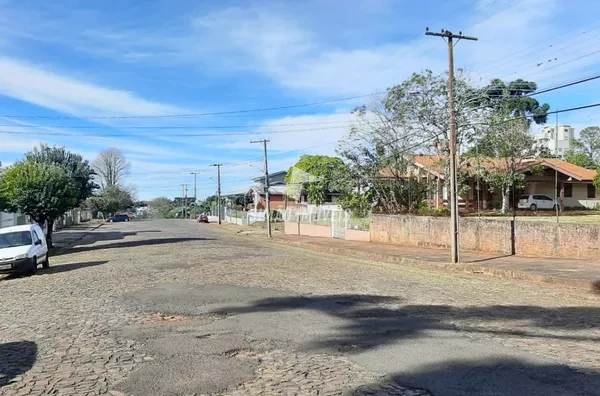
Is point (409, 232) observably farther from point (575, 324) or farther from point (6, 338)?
point (6, 338)

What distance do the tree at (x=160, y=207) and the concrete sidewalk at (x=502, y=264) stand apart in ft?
429

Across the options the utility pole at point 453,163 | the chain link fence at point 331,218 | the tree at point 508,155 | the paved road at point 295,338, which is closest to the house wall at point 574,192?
the tree at point 508,155

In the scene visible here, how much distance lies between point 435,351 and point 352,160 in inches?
1168

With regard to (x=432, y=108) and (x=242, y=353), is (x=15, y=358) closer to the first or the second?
(x=242, y=353)

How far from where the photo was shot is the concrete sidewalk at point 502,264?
14.9 meters

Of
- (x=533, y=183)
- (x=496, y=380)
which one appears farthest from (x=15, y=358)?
(x=533, y=183)

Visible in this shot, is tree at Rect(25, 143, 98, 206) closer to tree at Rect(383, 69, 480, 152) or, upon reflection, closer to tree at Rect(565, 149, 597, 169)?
tree at Rect(383, 69, 480, 152)

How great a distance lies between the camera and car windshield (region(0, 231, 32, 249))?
18.6 metres

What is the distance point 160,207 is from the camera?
158 m

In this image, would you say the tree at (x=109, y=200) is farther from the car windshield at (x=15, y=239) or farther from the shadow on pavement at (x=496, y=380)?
the shadow on pavement at (x=496, y=380)

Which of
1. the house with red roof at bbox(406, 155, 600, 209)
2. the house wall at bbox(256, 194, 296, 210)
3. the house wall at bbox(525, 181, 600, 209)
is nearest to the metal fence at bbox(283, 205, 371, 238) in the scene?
the house with red roof at bbox(406, 155, 600, 209)

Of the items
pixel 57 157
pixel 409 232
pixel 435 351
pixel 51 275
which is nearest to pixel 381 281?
pixel 435 351

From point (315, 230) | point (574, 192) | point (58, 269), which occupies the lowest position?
point (58, 269)

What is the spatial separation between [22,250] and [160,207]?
144192 mm
